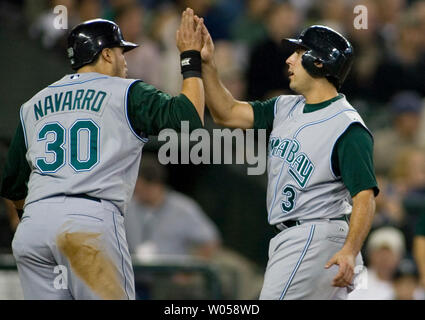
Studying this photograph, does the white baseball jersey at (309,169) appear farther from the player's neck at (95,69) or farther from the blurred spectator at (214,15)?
the blurred spectator at (214,15)

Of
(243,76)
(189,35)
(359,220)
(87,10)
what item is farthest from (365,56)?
(359,220)

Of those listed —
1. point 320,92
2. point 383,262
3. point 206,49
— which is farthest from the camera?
point 383,262

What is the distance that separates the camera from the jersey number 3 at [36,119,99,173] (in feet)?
17.5

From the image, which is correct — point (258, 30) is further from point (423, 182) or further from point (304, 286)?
point (304, 286)

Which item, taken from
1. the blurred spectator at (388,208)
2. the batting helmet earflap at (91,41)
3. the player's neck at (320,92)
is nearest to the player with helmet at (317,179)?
the player's neck at (320,92)

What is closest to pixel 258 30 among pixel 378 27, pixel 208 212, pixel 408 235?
pixel 378 27

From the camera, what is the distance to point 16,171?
5766 mm

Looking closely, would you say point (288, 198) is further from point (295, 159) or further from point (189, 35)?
point (189, 35)

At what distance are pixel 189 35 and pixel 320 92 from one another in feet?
2.58

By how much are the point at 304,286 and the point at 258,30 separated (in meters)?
6.38

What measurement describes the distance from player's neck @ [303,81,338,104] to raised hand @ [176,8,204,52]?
0.66 m

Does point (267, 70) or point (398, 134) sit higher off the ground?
point (267, 70)

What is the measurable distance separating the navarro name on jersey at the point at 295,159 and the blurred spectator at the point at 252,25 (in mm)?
5762

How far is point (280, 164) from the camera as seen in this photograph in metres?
5.67
